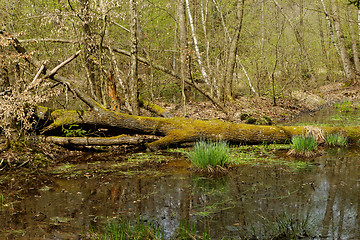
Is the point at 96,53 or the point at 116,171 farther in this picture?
the point at 96,53

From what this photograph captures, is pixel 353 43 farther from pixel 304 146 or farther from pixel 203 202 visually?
pixel 203 202

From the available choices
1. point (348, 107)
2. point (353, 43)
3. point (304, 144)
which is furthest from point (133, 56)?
point (353, 43)

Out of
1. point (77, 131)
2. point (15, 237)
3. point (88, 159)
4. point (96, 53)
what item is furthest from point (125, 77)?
point (15, 237)

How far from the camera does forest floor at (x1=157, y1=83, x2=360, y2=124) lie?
37.8 feet

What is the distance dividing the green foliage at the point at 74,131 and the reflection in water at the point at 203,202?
2326 millimetres

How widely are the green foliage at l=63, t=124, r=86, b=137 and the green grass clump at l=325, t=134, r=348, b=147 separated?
630cm

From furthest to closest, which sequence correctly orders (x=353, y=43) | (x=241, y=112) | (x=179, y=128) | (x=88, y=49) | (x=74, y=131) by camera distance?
(x=353, y=43)
(x=241, y=112)
(x=88, y=49)
(x=179, y=128)
(x=74, y=131)

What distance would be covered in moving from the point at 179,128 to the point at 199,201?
3802 millimetres

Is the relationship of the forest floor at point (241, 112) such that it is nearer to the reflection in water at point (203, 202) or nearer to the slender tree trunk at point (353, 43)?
the reflection in water at point (203, 202)

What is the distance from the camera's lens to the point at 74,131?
761 centimetres

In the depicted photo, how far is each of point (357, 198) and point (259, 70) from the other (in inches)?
443

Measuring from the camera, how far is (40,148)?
7.02m

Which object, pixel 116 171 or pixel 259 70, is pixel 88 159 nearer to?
pixel 116 171

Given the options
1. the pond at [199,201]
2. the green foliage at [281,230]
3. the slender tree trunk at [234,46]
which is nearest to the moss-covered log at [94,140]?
the pond at [199,201]
